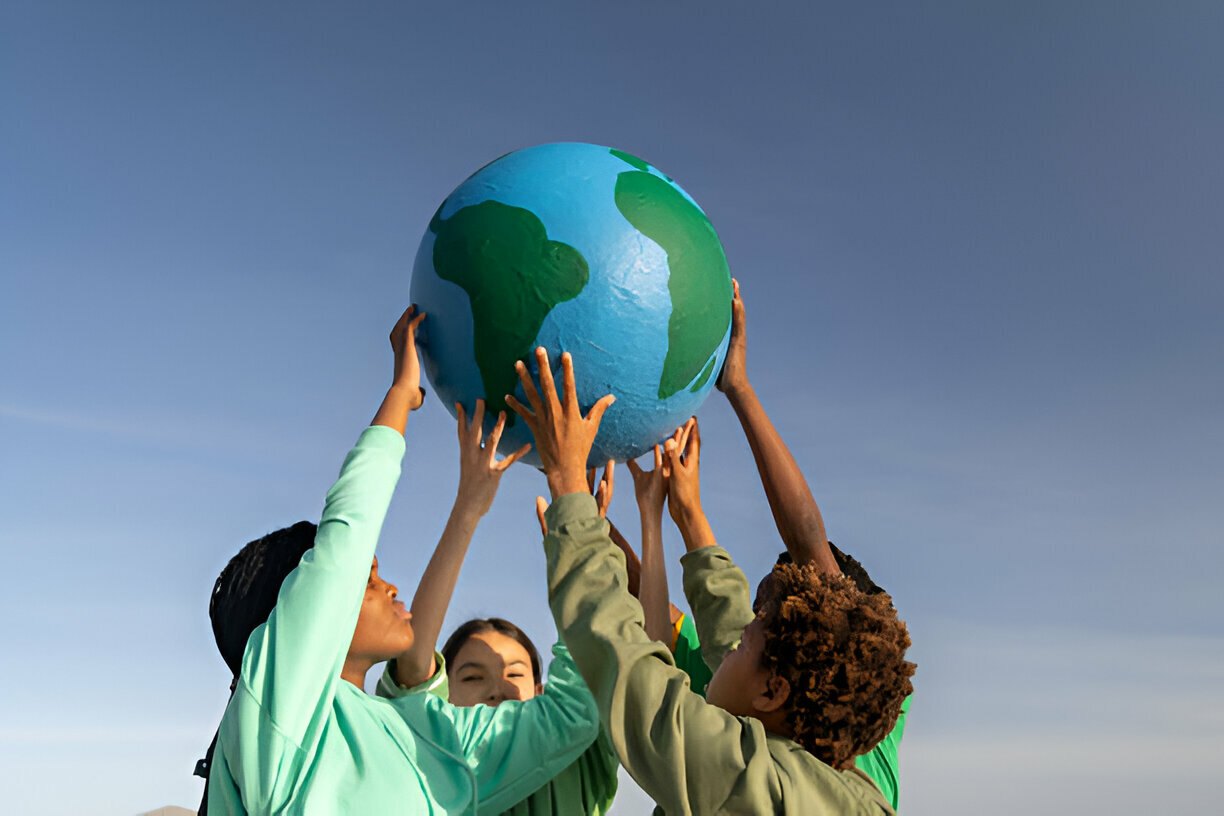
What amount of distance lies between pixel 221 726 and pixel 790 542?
226 centimetres

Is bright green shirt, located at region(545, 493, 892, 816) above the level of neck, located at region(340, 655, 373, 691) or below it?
below

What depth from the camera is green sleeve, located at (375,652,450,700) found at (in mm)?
3982

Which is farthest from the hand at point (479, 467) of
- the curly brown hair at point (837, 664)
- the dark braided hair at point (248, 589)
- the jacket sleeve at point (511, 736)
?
the curly brown hair at point (837, 664)

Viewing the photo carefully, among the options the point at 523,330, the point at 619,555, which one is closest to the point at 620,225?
the point at 523,330

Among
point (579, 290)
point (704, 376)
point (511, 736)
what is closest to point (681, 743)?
point (511, 736)

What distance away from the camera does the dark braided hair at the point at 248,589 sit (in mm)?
3457

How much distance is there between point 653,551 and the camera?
14.8 feet

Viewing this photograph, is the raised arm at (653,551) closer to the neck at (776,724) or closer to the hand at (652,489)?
the hand at (652,489)

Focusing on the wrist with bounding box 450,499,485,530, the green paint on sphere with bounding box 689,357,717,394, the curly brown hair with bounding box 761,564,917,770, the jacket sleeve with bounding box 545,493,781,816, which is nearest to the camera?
the jacket sleeve with bounding box 545,493,781,816

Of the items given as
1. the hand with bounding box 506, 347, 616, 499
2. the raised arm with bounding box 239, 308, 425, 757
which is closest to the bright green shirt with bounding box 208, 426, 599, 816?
the raised arm with bounding box 239, 308, 425, 757

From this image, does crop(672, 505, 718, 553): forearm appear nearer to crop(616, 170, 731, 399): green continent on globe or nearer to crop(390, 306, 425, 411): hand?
crop(616, 170, 731, 399): green continent on globe

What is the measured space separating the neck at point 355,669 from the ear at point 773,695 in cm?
124

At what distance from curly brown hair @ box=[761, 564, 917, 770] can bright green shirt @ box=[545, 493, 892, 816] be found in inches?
3.4

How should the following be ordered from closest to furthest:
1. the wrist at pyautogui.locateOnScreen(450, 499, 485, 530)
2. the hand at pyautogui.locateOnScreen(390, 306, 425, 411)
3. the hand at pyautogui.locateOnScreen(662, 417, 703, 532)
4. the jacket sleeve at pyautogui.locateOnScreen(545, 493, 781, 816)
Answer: the jacket sleeve at pyautogui.locateOnScreen(545, 493, 781, 816) < the hand at pyautogui.locateOnScreen(390, 306, 425, 411) < the wrist at pyautogui.locateOnScreen(450, 499, 485, 530) < the hand at pyautogui.locateOnScreen(662, 417, 703, 532)
